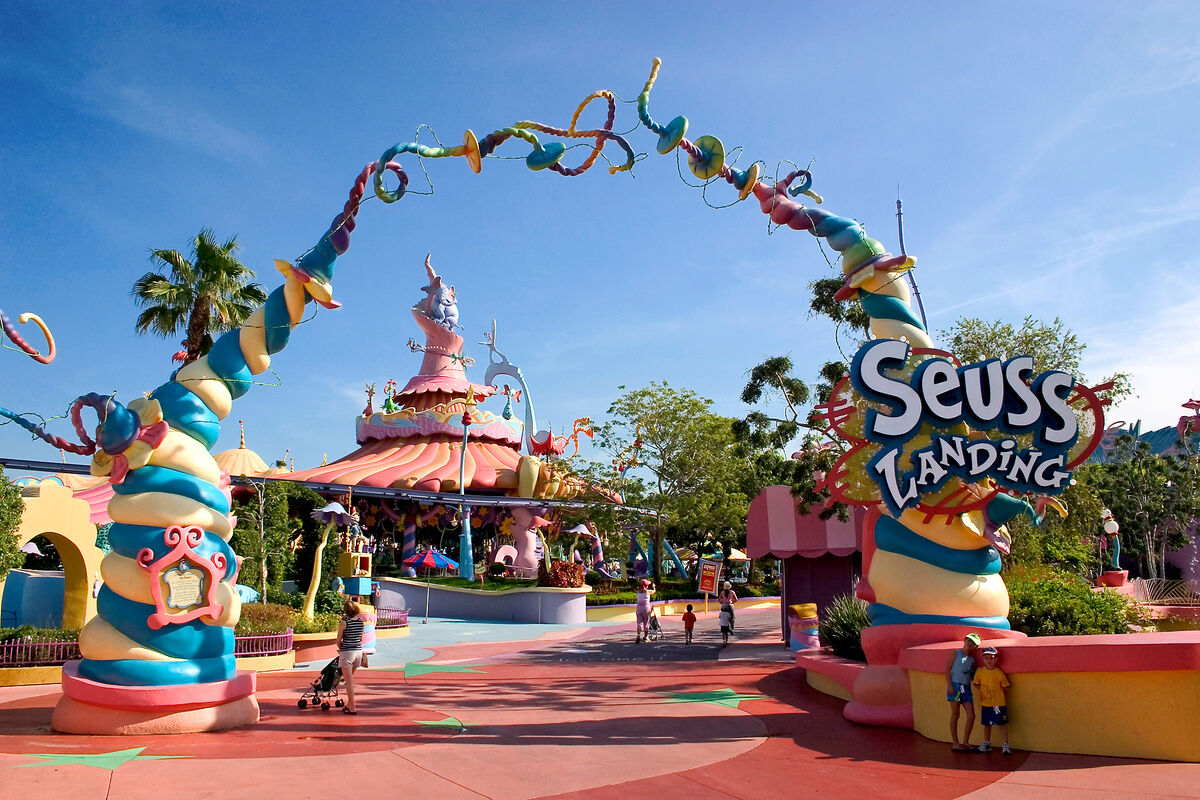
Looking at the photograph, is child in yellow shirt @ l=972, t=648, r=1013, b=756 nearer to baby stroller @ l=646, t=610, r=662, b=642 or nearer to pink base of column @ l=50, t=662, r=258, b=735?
pink base of column @ l=50, t=662, r=258, b=735

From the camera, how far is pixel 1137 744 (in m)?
7.86

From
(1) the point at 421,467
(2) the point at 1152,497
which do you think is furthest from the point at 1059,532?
(1) the point at 421,467

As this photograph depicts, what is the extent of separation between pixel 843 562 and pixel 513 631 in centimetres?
1106

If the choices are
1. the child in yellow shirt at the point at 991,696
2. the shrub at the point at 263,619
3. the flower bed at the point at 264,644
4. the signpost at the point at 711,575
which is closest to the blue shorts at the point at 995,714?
the child in yellow shirt at the point at 991,696

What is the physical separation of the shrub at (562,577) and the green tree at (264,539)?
9405mm

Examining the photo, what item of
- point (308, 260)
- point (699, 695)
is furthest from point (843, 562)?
point (308, 260)

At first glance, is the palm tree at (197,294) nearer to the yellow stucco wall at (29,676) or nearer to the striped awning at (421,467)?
the yellow stucco wall at (29,676)

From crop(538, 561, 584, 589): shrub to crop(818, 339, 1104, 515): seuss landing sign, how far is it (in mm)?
21493

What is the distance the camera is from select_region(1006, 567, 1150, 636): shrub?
11633mm

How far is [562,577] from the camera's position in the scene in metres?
31.1

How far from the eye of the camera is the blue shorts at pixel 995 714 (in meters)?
8.43

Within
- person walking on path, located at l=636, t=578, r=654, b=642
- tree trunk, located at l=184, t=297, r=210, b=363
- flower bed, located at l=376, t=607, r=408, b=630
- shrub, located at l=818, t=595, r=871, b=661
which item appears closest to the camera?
shrub, located at l=818, t=595, r=871, b=661

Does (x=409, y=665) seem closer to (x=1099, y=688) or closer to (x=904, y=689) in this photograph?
(x=904, y=689)

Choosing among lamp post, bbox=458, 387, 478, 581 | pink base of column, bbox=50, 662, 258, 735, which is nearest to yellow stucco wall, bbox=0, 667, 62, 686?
pink base of column, bbox=50, 662, 258, 735
